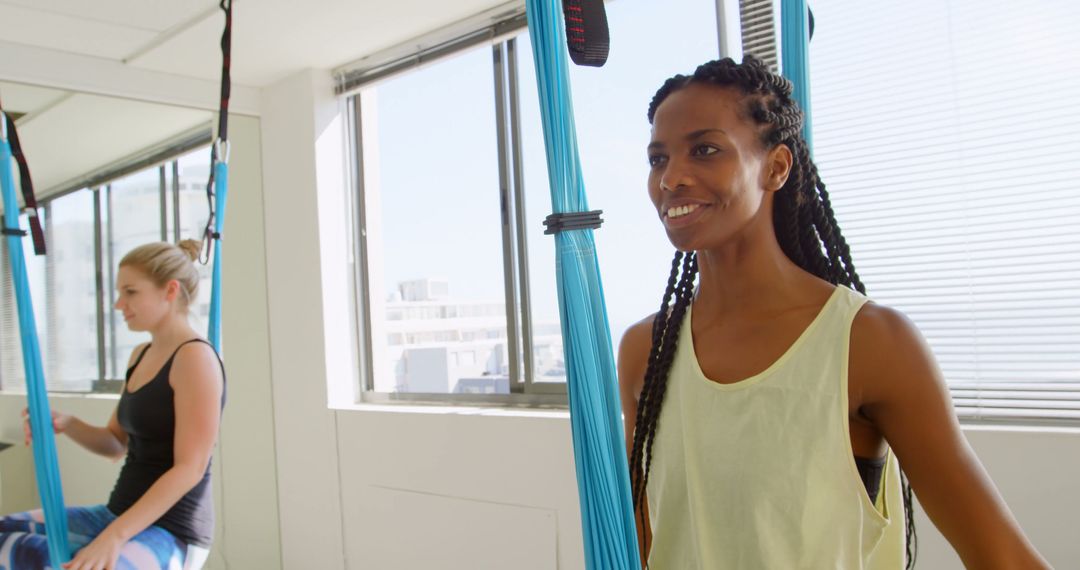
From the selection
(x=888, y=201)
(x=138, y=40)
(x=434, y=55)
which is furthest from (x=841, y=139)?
(x=138, y=40)

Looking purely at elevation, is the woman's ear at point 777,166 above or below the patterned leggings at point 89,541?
above

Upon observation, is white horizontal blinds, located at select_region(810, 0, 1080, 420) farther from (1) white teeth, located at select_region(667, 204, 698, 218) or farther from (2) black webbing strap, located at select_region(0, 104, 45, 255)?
(2) black webbing strap, located at select_region(0, 104, 45, 255)

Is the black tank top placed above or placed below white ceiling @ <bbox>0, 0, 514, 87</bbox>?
below

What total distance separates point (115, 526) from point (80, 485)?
1203mm

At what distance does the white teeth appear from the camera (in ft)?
2.83

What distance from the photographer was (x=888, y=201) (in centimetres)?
211

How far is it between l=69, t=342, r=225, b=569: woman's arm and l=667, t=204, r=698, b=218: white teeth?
1596mm

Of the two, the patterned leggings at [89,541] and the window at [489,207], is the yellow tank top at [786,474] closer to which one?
the patterned leggings at [89,541]

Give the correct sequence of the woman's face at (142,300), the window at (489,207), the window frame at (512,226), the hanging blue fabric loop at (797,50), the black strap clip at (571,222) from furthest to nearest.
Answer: the window frame at (512,226) → the window at (489,207) → the woman's face at (142,300) → the hanging blue fabric loop at (797,50) → the black strap clip at (571,222)

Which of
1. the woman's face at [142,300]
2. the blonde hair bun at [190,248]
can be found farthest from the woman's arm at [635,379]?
the blonde hair bun at [190,248]

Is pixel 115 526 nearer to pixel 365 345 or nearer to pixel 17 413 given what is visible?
pixel 17 413

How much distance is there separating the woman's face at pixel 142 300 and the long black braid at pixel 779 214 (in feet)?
5.42

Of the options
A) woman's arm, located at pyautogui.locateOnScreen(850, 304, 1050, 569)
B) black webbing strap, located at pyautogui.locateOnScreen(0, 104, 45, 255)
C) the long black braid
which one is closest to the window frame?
black webbing strap, located at pyautogui.locateOnScreen(0, 104, 45, 255)

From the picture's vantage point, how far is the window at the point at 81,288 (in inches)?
111
